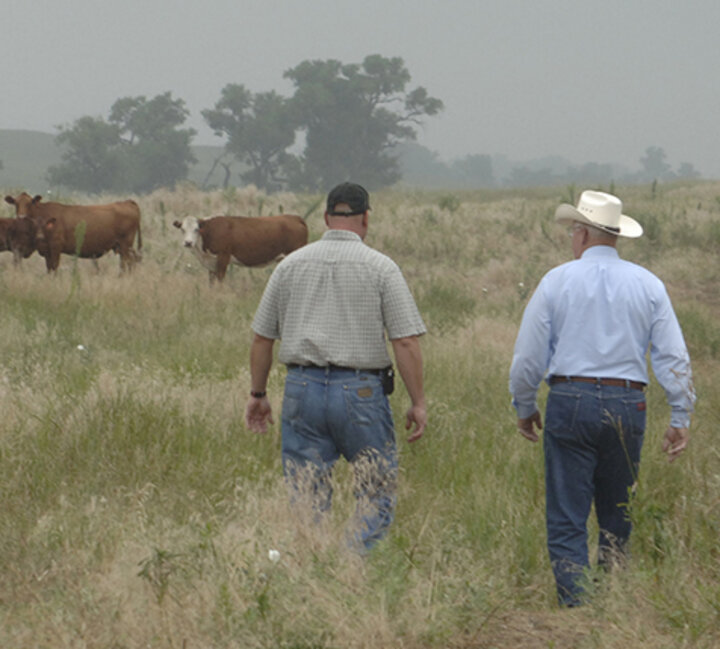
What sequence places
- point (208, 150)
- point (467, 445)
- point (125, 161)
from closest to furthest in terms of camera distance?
point (467, 445), point (125, 161), point (208, 150)

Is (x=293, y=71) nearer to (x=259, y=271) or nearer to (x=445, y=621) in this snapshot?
(x=259, y=271)

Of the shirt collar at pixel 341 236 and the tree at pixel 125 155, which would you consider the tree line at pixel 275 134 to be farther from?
the shirt collar at pixel 341 236

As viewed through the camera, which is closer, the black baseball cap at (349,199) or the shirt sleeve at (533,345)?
the shirt sleeve at (533,345)

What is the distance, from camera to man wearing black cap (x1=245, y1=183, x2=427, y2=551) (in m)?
4.60

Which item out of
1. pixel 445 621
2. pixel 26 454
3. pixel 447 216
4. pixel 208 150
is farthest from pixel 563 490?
pixel 208 150

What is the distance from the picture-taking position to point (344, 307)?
4.68 metres

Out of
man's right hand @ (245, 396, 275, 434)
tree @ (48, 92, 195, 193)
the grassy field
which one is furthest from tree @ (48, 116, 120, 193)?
man's right hand @ (245, 396, 275, 434)

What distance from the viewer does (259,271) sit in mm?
20422

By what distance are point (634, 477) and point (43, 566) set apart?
8.90ft

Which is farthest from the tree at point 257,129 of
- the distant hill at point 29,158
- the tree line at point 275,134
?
the distant hill at point 29,158

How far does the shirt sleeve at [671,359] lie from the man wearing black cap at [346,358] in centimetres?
109

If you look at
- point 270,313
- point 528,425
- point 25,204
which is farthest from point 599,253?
point 25,204

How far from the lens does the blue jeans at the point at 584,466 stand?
4.43m

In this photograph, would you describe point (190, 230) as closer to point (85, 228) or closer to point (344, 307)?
point (85, 228)
